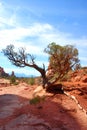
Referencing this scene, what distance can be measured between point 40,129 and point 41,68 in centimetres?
1323

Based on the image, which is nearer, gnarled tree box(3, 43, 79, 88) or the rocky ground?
the rocky ground

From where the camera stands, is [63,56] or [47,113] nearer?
[47,113]

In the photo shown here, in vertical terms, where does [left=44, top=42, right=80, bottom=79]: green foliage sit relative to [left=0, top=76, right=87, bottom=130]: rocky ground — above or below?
above

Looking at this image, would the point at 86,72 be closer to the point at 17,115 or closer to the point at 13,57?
the point at 13,57

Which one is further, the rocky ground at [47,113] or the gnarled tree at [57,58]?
the gnarled tree at [57,58]

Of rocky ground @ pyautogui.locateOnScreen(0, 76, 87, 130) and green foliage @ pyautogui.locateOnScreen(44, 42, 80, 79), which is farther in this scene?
green foliage @ pyautogui.locateOnScreen(44, 42, 80, 79)

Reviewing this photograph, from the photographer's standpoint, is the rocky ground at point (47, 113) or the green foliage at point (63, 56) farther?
the green foliage at point (63, 56)

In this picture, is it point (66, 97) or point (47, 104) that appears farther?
point (66, 97)

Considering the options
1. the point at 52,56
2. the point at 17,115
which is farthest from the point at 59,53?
the point at 17,115

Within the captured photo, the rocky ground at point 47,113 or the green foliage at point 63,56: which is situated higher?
the green foliage at point 63,56

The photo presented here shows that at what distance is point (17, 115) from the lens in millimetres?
19781

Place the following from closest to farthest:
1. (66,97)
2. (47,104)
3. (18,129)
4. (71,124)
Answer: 1. (18,129)
2. (71,124)
3. (47,104)
4. (66,97)

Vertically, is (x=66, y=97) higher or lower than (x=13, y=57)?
lower

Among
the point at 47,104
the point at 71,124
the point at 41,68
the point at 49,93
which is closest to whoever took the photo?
the point at 71,124
